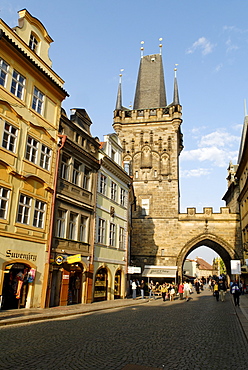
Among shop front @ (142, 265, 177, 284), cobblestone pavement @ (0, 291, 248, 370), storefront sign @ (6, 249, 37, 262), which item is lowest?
cobblestone pavement @ (0, 291, 248, 370)

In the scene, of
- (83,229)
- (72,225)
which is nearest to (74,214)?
(72,225)

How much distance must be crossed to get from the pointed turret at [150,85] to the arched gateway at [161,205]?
187 mm

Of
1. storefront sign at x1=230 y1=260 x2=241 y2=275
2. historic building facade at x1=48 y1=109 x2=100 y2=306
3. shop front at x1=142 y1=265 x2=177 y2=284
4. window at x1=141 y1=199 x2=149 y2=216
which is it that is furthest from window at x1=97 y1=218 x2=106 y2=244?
window at x1=141 y1=199 x2=149 y2=216

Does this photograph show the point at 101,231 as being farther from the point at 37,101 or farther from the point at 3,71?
the point at 3,71

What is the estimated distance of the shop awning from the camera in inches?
1431

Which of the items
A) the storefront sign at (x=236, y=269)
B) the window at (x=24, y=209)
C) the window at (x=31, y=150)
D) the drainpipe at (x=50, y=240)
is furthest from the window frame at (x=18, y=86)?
the storefront sign at (x=236, y=269)

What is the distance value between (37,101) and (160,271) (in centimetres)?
2557

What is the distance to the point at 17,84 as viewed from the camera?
15570 mm

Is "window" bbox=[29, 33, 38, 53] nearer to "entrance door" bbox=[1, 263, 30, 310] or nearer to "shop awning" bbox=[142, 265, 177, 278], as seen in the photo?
"entrance door" bbox=[1, 263, 30, 310]

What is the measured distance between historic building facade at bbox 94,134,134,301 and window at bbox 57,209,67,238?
3.83 meters

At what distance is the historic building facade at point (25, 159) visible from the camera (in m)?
14.3

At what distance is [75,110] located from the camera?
21219mm

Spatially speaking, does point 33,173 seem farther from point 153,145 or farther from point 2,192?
point 153,145

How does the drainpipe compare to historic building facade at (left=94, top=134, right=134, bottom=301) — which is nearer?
the drainpipe
